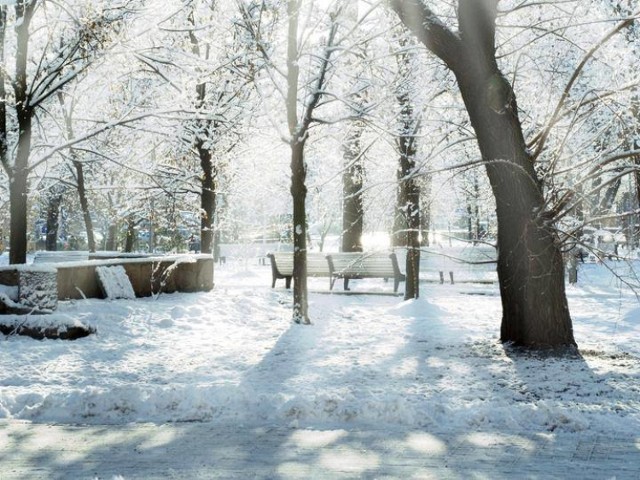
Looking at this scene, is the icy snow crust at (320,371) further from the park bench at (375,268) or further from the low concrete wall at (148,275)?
the park bench at (375,268)

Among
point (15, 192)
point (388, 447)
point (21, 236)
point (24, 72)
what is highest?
point (24, 72)

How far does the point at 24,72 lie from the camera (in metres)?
11.8

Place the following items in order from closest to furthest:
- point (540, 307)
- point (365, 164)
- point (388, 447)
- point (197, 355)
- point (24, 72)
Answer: point (388, 447) < point (540, 307) < point (197, 355) < point (24, 72) < point (365, 164)

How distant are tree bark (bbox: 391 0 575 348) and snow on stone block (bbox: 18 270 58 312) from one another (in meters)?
5.62

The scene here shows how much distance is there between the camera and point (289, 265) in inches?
615

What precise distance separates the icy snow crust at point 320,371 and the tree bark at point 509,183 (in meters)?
0.49

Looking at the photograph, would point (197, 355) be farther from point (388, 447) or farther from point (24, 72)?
point (24, 72)

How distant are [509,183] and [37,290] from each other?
6.09 metres

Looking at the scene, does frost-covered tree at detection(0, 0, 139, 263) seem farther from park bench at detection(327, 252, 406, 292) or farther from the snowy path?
the snowy path

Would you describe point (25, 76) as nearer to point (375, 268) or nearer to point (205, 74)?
point (205, 74)

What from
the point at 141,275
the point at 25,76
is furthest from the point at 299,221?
the point at 25,76

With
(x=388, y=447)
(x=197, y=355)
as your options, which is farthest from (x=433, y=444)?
(x=197, y=355)

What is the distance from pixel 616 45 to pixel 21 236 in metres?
10.5

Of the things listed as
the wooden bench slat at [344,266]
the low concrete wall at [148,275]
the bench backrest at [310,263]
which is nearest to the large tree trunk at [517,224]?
the low concrete wall at [148,275]
